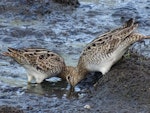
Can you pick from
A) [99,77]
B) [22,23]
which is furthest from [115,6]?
[99,77]

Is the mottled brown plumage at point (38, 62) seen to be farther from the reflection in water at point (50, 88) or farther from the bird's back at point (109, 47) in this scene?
the bird's back at point (109, 47)

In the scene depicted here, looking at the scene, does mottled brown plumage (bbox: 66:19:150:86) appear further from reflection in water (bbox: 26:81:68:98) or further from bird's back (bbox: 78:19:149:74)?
reflection in water (bbox: 26:81:68:98)

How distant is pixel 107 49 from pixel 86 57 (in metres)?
0.43

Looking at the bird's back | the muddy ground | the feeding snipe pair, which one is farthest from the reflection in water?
the bird's back

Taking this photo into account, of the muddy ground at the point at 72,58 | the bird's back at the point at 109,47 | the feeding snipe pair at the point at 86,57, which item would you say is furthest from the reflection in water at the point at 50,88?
the bird's back at the point at 109,47

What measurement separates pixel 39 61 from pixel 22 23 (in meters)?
4.22

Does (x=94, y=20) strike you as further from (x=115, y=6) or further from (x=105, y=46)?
(x=105, y=46)

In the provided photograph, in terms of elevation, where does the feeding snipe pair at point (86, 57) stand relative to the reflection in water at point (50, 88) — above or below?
above

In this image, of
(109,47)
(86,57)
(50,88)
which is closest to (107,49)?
(109,47)

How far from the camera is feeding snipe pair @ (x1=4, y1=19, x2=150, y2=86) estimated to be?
10.5 m

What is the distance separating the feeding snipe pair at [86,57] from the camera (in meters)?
10.5

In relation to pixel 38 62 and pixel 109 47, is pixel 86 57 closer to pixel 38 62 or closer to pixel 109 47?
pixel 109 47

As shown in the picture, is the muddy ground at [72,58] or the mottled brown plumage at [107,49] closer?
the muddy ground at [72,58]

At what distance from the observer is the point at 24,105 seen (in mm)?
9375
